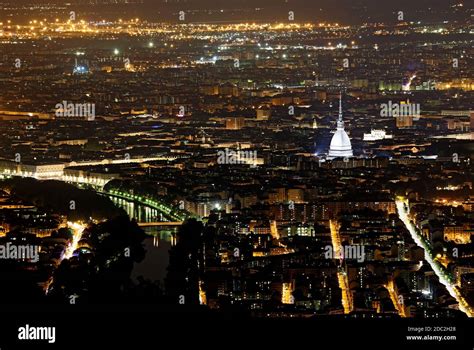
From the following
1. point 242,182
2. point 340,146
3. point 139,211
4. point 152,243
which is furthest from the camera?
point 340,146

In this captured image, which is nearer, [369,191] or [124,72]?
[369,191]

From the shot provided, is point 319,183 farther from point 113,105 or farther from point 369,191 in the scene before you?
point 113,105

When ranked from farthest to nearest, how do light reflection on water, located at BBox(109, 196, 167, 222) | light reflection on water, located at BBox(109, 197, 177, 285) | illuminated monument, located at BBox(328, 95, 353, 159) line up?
illuminated monument, located at BBox(328, 95, 353, 159) < light reflection on water, located at BBox(109, 196, 167, 222) < light reflection on water, located at BBox(109, 197, 177, 285)

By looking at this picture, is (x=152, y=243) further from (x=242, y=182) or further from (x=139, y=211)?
(x=242, y=182)

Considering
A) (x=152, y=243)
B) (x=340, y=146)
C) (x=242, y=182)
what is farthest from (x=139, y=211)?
(x=340, y=146)

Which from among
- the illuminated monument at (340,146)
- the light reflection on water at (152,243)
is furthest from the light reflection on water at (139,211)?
the illuminated monument at (340,146)

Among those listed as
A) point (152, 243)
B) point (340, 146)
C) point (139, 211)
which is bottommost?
point (152, 243)

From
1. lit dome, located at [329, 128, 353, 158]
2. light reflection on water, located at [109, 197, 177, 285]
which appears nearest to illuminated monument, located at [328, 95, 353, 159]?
lit dome, located at [329, 128, 353, 158]

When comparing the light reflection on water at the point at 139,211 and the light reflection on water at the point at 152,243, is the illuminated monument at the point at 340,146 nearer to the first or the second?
the light reflection on water at the point at 139,211

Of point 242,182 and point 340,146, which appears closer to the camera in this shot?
point 242,182

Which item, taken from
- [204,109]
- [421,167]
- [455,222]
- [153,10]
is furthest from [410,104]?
[153,10]

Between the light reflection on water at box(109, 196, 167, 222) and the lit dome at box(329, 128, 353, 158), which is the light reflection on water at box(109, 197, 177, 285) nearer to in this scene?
the light reflection on water at box(109, 196, 167, 222)
